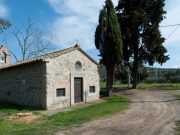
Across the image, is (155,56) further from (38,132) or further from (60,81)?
(38,132)

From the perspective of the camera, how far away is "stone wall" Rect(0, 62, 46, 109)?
2125 cm

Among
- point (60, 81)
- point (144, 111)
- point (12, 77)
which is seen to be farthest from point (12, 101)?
point (144, 111)

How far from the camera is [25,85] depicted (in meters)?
23.1

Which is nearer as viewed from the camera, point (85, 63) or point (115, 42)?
point (85, 63)

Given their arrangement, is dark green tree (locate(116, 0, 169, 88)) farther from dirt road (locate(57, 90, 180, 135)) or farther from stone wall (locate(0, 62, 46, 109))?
dirt road (locate(57, 90, 180, 135))

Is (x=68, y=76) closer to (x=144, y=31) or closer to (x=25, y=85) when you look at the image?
(x=25, y=85)

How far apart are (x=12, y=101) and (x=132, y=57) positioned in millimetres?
16286

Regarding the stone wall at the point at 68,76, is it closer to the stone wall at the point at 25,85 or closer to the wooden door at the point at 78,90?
the wooden door at the point at 78,90

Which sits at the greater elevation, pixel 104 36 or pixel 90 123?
pixel 104 36

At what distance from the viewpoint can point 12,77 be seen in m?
25.0

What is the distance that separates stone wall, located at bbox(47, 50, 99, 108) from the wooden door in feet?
1.03

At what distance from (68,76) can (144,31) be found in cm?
1484

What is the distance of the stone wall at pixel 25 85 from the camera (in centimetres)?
2125

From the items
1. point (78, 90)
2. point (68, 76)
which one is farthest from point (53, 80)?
point (78, 90)
